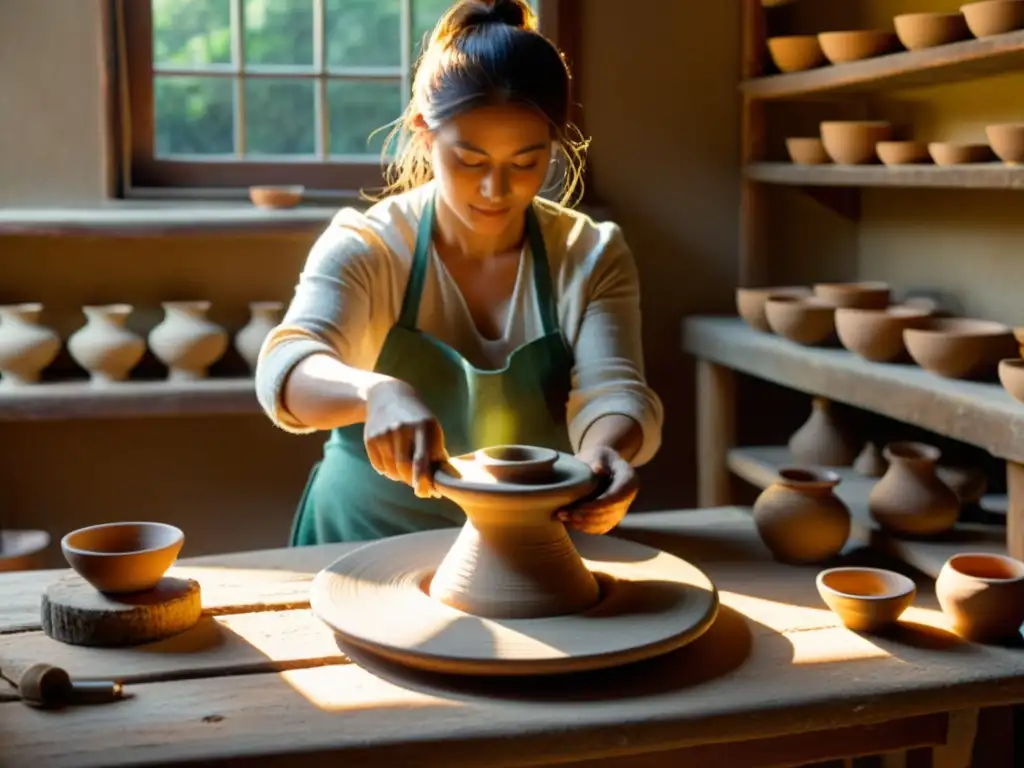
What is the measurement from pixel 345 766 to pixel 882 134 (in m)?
2.51

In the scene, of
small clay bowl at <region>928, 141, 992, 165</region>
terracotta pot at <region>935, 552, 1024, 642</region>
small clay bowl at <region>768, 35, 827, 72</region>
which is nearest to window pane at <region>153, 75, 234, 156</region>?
small clay bowl at <region>768, 35, 827, 72</region>

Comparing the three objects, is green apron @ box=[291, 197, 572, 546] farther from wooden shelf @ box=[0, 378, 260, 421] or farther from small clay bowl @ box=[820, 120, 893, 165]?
small clay bowl @ box=[820, 120, 893, 165]

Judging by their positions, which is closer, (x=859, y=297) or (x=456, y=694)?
(x=456, y=694)

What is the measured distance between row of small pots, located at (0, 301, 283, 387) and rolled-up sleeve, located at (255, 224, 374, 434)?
53.0 inches

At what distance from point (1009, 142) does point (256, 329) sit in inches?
80.9

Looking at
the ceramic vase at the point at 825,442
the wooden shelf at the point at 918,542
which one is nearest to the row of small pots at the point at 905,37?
the ceramic vase at the point at 825,442

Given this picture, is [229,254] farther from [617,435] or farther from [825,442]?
[617,435]

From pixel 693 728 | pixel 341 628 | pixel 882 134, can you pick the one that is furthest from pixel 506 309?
pixel 882 134

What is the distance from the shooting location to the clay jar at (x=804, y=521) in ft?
6.88

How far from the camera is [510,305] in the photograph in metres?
2.38

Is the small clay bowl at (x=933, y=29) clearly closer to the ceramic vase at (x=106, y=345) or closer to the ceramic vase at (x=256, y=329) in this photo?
the ceramic vase at (x=256, y=329)

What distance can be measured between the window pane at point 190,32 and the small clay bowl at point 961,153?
213 centimetres

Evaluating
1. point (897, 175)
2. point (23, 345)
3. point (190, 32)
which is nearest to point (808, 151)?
point (897, 175)

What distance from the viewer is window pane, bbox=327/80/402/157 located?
3.95 meters
